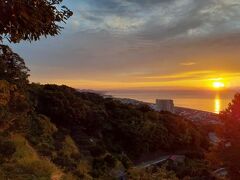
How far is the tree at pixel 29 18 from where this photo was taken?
9.48 metres

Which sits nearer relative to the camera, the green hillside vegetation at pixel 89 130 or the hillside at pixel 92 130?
the green hillside vegetation at pixel 89 130

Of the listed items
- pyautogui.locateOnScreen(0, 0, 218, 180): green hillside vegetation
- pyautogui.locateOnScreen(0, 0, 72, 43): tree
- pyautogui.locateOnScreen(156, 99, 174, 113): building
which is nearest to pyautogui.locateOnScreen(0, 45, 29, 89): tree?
pyautogui.locateOnScreen(0, 0, 218, 180): green hillside vegetation

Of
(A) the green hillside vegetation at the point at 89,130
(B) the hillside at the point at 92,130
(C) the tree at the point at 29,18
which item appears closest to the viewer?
(C) the tree at the point at 29,18

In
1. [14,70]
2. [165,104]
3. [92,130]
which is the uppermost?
[14,70]

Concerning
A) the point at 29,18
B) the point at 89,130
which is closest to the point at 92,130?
the point at 89,130

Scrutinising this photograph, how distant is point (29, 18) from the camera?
9.80m

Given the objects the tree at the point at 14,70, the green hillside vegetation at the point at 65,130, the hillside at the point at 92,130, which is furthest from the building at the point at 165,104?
the tree at the point at 14,70

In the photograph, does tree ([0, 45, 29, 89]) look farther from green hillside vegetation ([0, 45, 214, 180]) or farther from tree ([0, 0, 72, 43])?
tree ([0, 0, 72, 43])

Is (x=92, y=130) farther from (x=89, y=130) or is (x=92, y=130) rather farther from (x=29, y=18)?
(x=29, y=18)

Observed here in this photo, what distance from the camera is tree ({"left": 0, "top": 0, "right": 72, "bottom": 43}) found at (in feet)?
31.1

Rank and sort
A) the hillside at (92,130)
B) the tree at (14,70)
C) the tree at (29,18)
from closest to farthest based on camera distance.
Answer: the tree at (29,18) → the tree at (14,70) → the hillside at (92,130)

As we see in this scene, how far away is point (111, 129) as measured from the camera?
194 feet

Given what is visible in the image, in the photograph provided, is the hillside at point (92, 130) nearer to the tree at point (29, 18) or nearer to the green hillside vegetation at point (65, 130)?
the green hillside vegetation at point (65, 130)

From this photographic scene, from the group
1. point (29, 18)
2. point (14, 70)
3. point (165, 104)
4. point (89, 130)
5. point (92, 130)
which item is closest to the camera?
point (29, 18)
